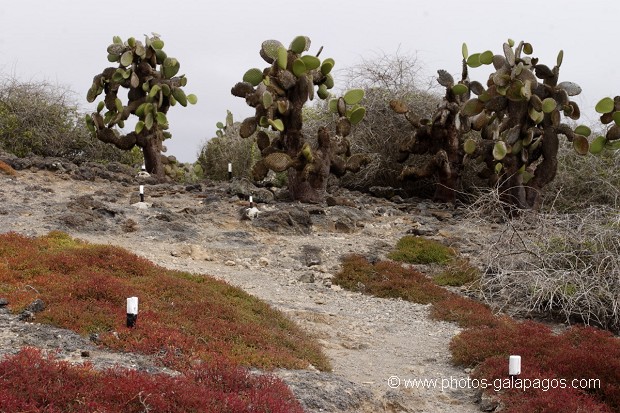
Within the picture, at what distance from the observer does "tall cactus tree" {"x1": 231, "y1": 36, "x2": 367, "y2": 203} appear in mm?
17125

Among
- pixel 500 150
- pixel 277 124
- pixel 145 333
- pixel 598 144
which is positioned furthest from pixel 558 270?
pixel 277 124

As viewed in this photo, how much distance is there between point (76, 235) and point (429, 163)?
33.4 ft

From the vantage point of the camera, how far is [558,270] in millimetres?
10664

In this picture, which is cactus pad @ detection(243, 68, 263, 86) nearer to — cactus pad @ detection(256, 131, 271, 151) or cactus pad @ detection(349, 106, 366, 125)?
cactus pad @ detection(256, 131, 271, 151)

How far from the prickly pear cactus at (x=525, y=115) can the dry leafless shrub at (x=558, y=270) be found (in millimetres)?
4918

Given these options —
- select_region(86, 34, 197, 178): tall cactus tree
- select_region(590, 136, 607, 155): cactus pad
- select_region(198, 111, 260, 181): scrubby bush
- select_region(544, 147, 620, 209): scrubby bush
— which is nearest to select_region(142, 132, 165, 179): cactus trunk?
select_region(86, 34, 197, 178): tall cactus tree

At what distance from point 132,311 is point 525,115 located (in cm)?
1223

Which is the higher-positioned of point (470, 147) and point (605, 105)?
point (605, 105)

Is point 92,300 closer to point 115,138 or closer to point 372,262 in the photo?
point 372,262

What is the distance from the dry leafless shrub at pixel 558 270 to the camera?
33.1 ft

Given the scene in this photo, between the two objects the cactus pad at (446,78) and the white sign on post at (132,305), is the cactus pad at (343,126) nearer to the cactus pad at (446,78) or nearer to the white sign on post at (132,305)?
the cactus pad at (446,78)

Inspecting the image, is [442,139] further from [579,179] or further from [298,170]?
[298,170]

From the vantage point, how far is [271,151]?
17.9 meters

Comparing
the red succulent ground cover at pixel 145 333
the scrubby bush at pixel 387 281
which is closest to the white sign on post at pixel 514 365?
the red succulent ground cover at pixel 145 333
